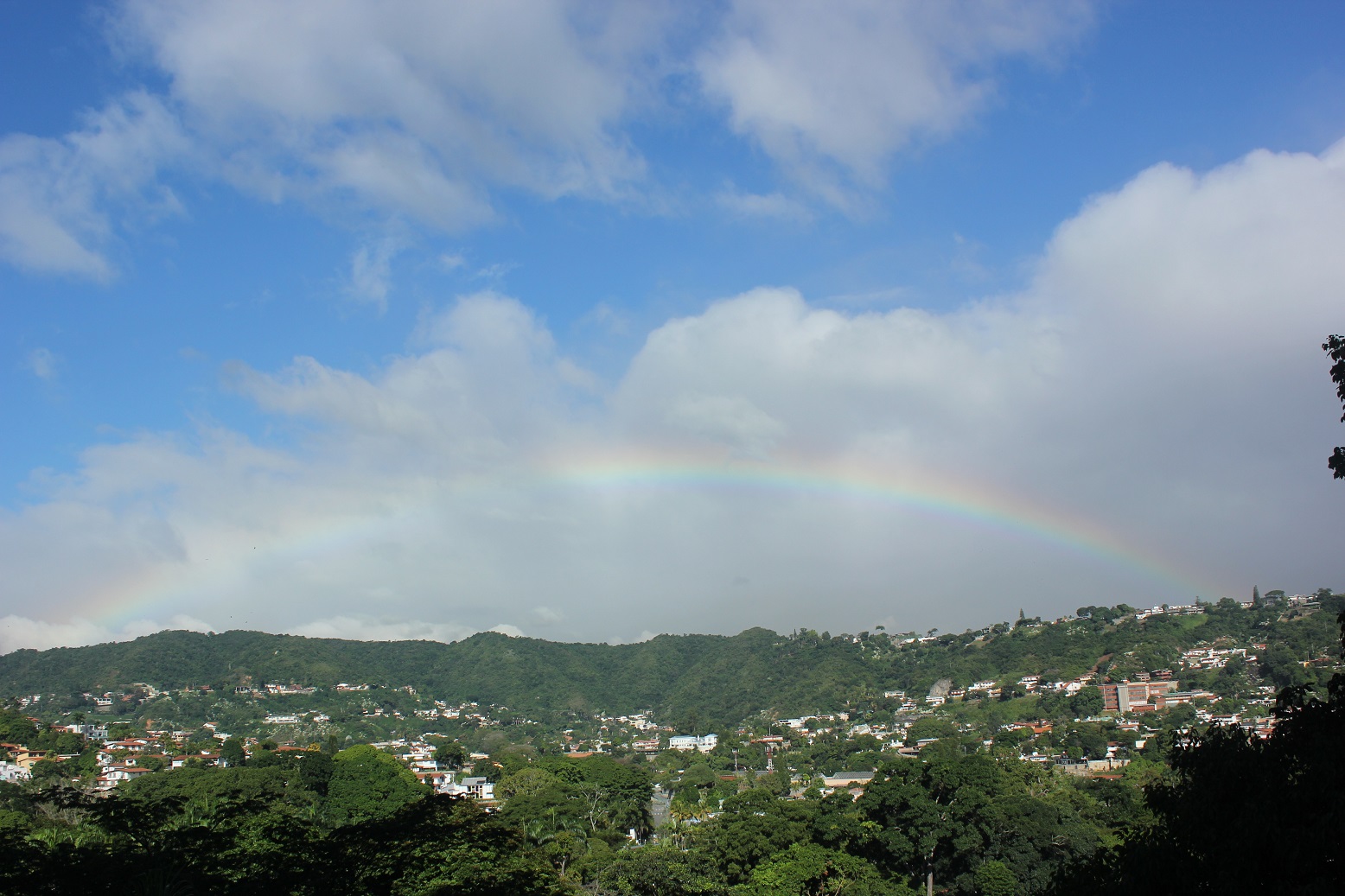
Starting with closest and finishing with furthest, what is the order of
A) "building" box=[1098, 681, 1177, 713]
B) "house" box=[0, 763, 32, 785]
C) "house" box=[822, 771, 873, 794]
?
"house" box=[0, 763, 32, 785], "house" box=[822, 771, 873, 794], "building" box=[1098, 681, 1177, 713]

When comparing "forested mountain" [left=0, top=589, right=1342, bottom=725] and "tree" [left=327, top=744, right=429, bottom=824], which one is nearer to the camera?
"tree" [left=327, top=744, right=429, bottom=824]

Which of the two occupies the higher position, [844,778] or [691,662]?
[691,662]

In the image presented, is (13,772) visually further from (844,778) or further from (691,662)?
(691,662)

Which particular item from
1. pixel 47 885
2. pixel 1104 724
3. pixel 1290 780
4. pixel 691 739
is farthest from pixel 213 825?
pixel 691 739

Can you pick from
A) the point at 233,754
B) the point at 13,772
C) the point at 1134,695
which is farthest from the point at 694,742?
the point at 13,772

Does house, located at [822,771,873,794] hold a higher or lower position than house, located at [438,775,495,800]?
lower

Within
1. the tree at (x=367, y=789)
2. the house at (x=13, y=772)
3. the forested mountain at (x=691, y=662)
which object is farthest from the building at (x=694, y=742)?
the house at (x=13, y=772)

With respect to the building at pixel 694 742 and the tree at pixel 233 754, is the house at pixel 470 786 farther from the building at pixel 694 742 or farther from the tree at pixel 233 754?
the building at pixel 694 742

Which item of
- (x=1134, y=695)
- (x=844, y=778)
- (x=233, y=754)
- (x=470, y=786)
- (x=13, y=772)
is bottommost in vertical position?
(x=844, y=778)

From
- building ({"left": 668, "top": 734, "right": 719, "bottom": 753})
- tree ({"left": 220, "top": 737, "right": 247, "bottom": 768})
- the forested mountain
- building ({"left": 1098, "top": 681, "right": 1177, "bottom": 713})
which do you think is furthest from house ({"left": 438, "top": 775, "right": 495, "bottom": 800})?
the forested mountain

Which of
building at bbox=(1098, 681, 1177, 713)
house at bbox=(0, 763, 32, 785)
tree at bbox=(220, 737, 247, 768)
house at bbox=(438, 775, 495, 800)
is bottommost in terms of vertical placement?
house at bbox=(438, 775, 495, 800)

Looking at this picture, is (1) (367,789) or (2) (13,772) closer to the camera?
(1) (367,789)

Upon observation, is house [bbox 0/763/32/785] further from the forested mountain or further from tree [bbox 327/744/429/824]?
the forested mountain
